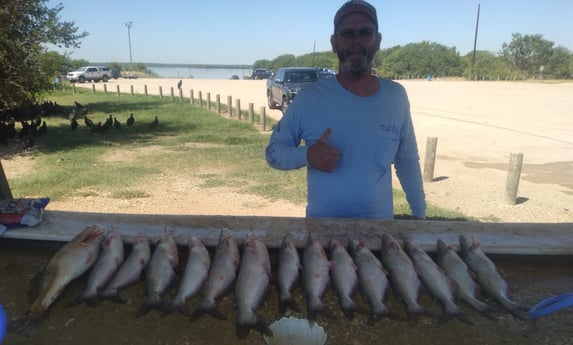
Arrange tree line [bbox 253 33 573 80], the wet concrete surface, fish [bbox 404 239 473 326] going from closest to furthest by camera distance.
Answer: the wet concrete surface, fish [bbox 404 239 473 326], tree line [bbox 253 33 573 80]

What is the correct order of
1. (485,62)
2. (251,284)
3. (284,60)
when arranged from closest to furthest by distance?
(251,284), (485,62), (284,60)

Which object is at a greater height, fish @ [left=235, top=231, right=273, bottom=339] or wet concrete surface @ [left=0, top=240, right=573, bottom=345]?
fish @ [left=235, top=231, right=273, bottom=339]

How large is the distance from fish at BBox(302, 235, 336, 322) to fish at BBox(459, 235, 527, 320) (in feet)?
2.50

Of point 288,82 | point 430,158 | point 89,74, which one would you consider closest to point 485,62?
point 89,74

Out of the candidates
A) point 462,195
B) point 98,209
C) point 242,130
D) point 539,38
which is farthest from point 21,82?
point 539,38

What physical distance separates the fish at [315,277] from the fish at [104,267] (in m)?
0.98

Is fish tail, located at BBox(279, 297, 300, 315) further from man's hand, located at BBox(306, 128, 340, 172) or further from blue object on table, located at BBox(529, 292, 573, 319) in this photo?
blue object on table, located at BBox(529, 292, 573, 319)

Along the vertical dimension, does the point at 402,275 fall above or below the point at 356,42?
below

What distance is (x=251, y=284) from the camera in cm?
208

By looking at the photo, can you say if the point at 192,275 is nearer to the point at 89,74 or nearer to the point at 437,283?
the point at 437,283

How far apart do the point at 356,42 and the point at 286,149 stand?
76 centimetres

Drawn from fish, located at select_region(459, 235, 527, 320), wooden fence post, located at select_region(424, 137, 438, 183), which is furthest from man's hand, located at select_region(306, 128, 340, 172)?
wooden fence post, located at select_region(424, 137, 438, 183)

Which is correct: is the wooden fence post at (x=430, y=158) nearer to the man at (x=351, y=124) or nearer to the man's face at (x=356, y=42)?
the man at (x=351, y=124)

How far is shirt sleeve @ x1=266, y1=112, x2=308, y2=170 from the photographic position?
2.64 meters
